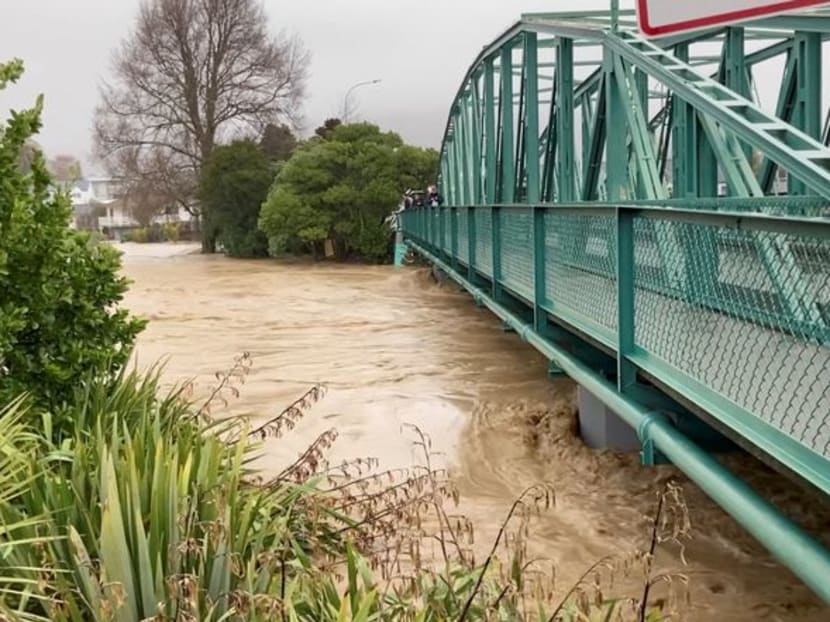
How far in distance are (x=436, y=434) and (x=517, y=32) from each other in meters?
7.19

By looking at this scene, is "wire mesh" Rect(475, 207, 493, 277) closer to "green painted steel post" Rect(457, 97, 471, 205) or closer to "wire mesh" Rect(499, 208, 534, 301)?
"wire mesh" Rect(499, 208, 534, 301)

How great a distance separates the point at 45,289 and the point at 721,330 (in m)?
3.59

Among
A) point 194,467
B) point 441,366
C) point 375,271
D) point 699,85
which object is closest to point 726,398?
point 194,467

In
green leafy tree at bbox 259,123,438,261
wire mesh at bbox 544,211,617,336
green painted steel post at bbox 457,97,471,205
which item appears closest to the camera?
wire mesh at bbox 544,211,617,336

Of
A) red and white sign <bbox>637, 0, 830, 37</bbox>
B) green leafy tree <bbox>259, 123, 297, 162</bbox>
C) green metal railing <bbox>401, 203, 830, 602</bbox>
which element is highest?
green leafy tree <bbox>259, 123, 297, 162</bbox>

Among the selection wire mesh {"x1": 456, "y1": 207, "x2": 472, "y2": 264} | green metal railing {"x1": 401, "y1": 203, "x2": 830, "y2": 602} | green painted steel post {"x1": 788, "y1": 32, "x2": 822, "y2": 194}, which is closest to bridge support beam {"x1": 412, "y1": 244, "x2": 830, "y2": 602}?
green metal railing {"x1": 401, "y1": 203, "x2": 830, "y2": 602}

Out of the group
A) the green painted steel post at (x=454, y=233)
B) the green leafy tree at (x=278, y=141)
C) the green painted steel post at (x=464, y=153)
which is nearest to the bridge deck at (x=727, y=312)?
the green painted steel post at (x=454, y=233)

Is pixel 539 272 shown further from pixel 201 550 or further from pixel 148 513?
pixel 201 550

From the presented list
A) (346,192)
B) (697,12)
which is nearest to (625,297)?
(697,12)

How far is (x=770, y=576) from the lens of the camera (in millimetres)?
5102

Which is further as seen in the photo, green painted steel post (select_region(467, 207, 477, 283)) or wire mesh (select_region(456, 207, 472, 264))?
wire mesh (select_region(456, 207, 472, 264))

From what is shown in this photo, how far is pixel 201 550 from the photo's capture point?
128 inches

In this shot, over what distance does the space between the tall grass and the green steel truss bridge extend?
1.96 ft

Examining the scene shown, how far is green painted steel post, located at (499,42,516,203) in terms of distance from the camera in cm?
1466
